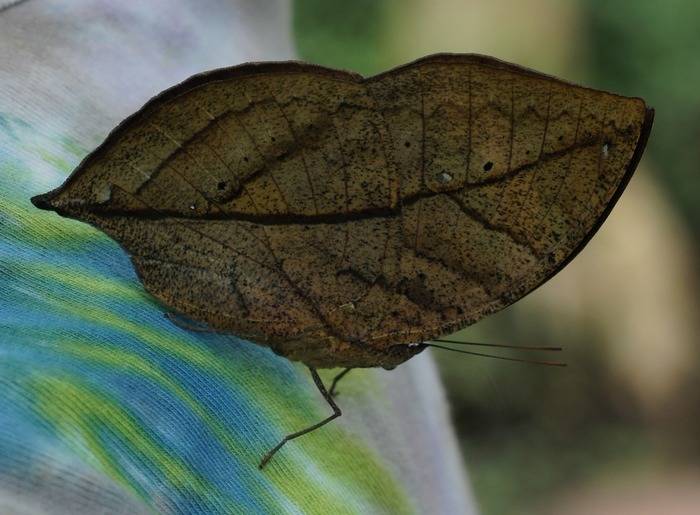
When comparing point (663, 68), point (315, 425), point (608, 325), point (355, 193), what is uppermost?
point (663, 68)

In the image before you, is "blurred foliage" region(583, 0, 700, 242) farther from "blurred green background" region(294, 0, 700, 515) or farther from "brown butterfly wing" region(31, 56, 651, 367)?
"brown butterfly wing" region(31, 56, 651, 367)

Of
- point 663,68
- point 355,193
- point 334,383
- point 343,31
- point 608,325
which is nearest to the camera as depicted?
point 355,193

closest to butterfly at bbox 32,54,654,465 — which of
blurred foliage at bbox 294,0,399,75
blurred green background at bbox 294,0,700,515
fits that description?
blurred green background at bbox 294,0,700,515

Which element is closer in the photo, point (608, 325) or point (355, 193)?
point (355, 193)

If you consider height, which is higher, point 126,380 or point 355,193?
point 355,193

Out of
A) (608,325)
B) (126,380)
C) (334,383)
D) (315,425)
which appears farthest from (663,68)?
(126,380)

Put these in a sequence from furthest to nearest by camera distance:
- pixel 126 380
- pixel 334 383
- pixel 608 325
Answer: pixel 608 325 < pixel 334 383 < pixel 126 380

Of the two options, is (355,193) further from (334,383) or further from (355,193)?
(334,383)
